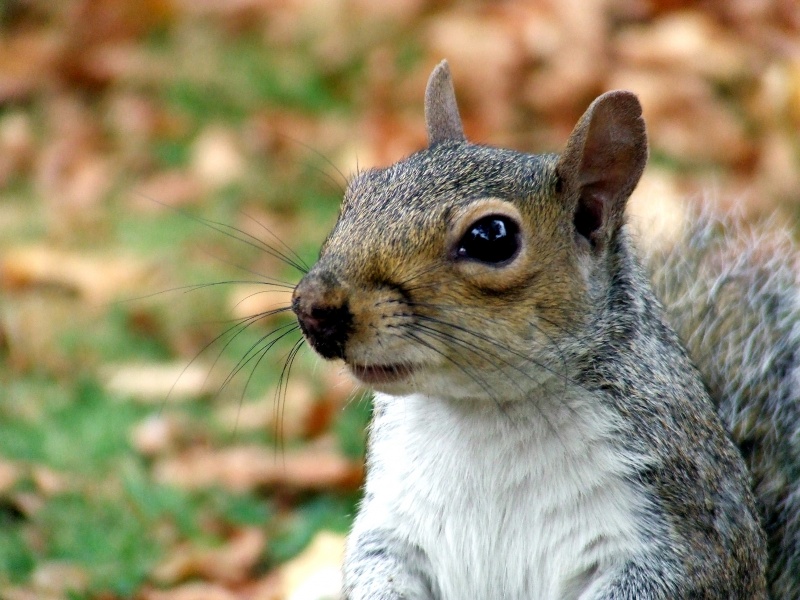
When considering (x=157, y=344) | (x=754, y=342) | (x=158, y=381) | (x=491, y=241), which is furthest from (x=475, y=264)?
(x=157, y=344)

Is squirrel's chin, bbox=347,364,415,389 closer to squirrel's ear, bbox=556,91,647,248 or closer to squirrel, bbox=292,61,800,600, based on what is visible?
squirrel, bbox=292,61,800,600

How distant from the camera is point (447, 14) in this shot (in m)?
5.09

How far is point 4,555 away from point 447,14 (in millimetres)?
3172

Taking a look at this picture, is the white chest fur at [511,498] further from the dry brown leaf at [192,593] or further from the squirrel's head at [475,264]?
the dry brown leaf at [192,593]

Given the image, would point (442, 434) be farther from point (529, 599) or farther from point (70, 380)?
point (70, 380)

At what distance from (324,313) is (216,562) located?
1.16m

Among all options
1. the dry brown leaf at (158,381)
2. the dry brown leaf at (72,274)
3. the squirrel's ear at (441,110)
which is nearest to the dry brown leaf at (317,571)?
the dry brown leaf at (158,381)

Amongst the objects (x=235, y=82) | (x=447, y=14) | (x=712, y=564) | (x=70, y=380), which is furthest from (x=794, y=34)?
(x=712, y=564)

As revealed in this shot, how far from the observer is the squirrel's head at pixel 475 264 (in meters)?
1.74

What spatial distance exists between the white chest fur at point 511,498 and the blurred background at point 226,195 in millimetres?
588

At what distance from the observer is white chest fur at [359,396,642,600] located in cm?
191

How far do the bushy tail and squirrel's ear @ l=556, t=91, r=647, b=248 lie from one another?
0.52 meters

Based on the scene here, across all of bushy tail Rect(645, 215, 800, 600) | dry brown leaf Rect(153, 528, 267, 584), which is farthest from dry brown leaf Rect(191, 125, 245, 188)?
bushy tail Rect(645, 215, 800, 600)

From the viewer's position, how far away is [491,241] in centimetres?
180
